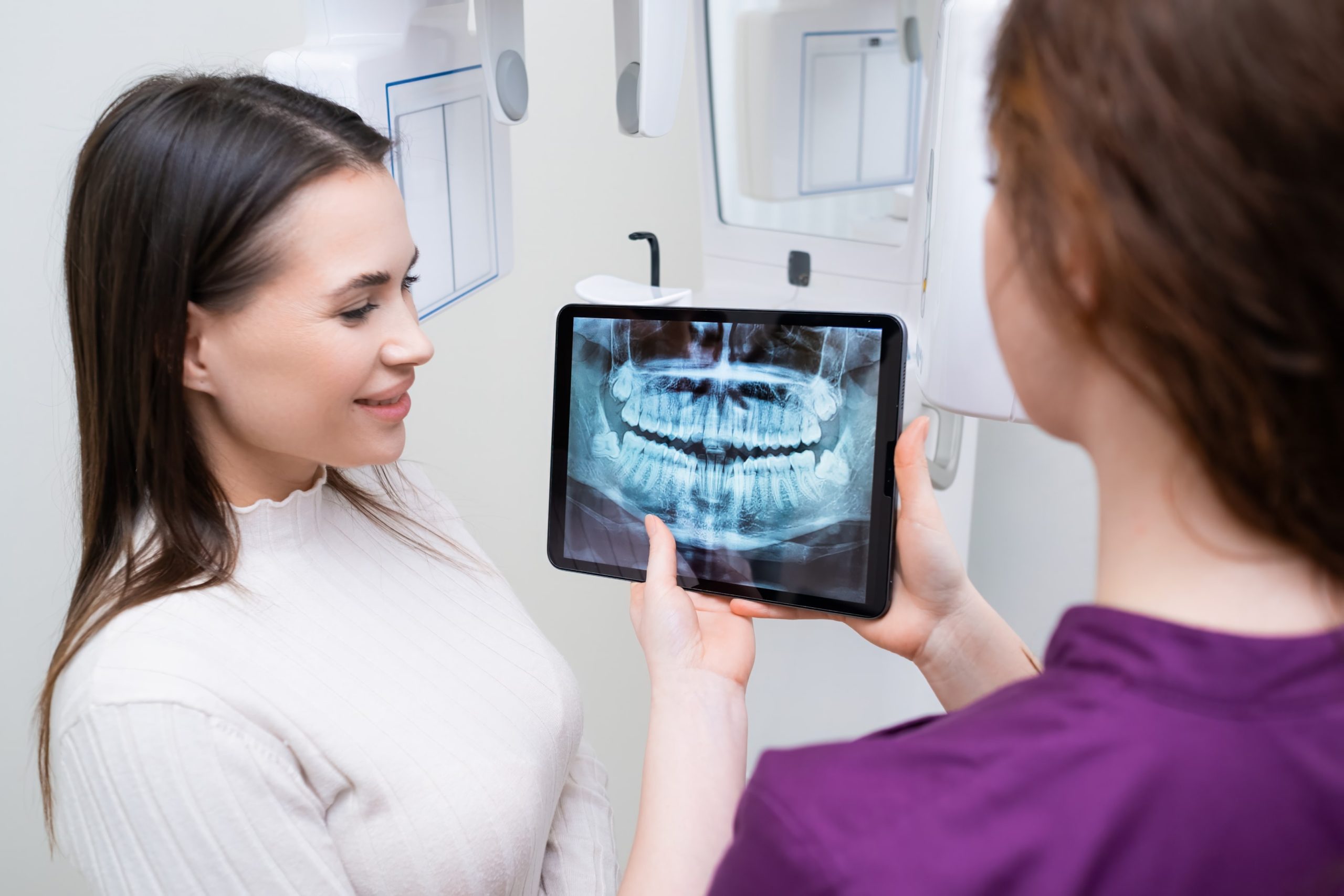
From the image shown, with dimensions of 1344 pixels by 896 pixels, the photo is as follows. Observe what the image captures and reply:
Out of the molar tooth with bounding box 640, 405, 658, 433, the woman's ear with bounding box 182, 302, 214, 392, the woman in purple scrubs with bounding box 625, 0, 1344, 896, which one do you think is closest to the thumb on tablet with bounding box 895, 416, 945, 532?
the molar tooth with bounding box 640, 405, 658, 433

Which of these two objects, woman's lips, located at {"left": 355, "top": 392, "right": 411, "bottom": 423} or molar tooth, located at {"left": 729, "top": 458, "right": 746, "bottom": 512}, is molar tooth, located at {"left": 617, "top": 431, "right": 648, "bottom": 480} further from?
woman's lips, located at {"left": 355, "top": 392, "right": 411, "bottom": 423}

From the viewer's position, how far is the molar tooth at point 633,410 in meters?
1.00

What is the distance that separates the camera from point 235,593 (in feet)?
2.95

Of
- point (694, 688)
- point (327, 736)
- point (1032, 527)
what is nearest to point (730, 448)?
point (694, 688)

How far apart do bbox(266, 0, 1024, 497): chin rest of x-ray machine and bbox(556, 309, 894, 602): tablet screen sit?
0.11 meters

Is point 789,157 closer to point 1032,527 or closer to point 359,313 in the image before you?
point 359,313

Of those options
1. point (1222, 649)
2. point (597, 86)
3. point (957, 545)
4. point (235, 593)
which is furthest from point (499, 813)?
point (597, 86)

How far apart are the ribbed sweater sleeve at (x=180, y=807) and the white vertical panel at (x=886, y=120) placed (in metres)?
1.13

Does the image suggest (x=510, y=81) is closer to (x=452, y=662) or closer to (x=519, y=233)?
(x=452, y=662)

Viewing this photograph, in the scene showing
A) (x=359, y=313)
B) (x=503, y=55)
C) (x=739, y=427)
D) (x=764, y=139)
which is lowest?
(x=739, y=427)

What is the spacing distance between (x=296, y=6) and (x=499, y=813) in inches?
46.5

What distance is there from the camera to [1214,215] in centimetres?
39

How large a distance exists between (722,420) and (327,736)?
45cm

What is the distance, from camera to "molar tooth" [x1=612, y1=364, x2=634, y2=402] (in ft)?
3.29
